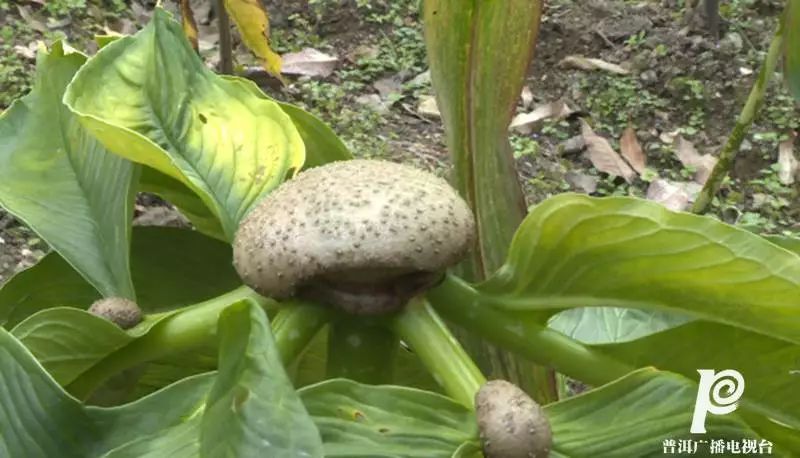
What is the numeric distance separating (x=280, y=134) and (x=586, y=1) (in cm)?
160

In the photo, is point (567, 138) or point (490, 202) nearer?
point (490, 202)

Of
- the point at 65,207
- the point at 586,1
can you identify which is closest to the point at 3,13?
the point at 586,1

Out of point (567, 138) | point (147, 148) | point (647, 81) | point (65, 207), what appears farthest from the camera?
point (647, 81)

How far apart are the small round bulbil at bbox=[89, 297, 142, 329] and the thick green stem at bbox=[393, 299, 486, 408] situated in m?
0.15

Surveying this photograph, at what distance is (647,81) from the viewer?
1.93 meters

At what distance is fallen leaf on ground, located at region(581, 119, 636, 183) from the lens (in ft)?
5.60

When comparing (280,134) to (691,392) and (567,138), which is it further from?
(567,138)

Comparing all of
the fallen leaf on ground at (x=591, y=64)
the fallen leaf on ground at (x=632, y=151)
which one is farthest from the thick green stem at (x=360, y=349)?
the fallen leaf on ground at (x=591, y=64)

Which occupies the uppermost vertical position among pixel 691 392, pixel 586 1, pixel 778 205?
pixel 691 392

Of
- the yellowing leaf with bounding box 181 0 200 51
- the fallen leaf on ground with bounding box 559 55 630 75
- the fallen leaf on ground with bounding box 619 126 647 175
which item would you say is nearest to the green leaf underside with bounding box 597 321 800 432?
the yellowing leaf with bounding box 181 0 200 51

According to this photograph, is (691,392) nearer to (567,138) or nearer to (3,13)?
(567,138)

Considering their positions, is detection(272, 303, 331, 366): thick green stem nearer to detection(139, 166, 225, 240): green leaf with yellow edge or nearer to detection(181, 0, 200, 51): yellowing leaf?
detection(139, 166, 225, 240): green leaf with yellow edge

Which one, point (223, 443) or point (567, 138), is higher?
point (223, 443)

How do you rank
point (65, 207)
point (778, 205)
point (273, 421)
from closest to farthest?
point (273, 421)
point (65, 207)
point (778, 205)
